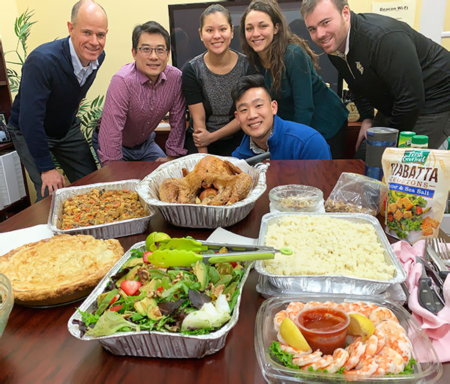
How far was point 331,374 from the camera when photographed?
0.74 m

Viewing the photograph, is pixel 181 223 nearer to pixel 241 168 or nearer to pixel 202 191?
pixel 202 191

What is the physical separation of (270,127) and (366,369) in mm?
2218

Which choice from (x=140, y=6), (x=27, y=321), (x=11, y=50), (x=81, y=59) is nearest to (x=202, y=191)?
(x=27, y=321)

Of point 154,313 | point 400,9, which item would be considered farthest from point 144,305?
point 400,9

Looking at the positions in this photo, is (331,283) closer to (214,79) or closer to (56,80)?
(214,79)

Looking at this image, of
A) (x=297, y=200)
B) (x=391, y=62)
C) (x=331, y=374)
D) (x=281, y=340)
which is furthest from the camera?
(x=391, y=62)

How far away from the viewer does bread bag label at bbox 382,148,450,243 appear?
128cm

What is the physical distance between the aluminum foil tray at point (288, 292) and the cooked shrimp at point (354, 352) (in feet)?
0.75

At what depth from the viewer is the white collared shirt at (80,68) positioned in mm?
3234

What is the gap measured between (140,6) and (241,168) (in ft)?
13.5

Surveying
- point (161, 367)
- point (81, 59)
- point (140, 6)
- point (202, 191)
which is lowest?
point (161, 367)

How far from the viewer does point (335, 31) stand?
111 inches

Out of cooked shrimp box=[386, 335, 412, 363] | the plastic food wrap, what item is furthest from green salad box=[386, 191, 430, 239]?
cooked shrimp box=[386, 335, 412, 363]

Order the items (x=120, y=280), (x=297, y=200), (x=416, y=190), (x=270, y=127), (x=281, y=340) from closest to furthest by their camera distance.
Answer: (x=281, y=340), (x=120, y=280), (x=416, y=190), (x=297, y=200), (x=270, y=127)
